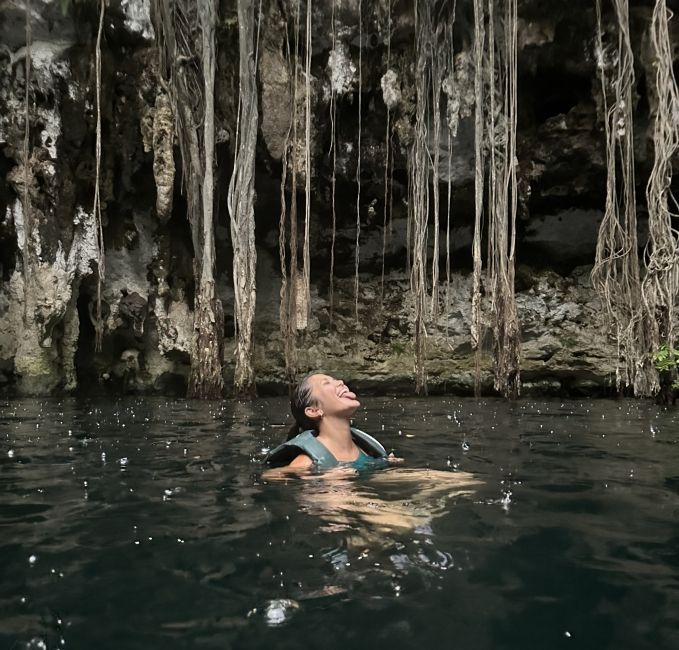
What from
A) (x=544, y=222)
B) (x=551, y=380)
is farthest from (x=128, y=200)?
(x=551, y=380)

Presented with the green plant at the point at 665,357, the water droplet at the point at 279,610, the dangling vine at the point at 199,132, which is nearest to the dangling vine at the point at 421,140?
the dangling vine at the point at 199,132

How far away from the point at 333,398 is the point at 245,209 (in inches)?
211

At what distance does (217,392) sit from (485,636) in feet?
23.5

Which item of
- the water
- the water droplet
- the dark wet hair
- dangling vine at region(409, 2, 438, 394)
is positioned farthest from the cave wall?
the water droplet

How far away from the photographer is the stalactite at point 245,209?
791cm

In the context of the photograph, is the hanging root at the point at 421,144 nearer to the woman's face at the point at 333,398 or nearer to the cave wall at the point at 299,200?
the cave wall at the point at 299,200

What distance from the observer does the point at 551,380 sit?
1007 centimetres

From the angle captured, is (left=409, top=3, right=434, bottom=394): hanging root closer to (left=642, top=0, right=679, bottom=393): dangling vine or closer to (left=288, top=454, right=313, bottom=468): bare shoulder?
(left=642, top=0, right=679, bottom=393): dangling vine

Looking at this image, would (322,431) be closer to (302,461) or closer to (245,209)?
(302,461)

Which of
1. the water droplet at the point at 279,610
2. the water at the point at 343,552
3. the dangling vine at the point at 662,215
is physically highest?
the dangling vine at the point at 662,215

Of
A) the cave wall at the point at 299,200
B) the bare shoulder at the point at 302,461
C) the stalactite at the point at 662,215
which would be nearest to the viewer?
the bare shoulder at the point at 302,461

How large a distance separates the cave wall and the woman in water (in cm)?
470

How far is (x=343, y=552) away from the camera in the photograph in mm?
1836

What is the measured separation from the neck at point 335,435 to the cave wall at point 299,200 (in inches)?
186
